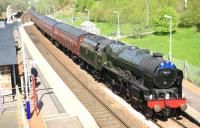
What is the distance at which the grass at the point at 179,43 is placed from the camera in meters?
42.7

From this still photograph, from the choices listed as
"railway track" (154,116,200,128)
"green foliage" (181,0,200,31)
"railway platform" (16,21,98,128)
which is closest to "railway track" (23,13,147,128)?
"railway platform" (16,21,98,128)

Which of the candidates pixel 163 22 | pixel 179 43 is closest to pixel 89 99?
pixel 179 43

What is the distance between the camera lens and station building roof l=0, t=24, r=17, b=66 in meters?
23.9

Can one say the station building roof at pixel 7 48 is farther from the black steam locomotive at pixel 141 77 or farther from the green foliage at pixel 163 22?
the green foliage at pixel 163 22

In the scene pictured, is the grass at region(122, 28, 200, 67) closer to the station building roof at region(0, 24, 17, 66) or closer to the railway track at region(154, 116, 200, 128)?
the railway track at region(154, 116, 200, 128)

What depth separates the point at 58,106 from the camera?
77.7ft

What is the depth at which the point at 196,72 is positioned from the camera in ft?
98.3

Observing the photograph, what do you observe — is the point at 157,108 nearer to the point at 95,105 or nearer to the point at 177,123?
the point at 177,123

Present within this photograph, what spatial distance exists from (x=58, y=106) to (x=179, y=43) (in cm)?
3311

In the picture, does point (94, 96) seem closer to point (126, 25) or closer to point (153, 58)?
point (153, 58)

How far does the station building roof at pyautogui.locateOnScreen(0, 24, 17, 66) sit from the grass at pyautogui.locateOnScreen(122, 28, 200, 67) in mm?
19696

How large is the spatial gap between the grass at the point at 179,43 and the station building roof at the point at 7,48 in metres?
19.7

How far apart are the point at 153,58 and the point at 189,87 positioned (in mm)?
7414

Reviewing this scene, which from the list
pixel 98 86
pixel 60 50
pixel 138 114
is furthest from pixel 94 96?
pixel 60 50
